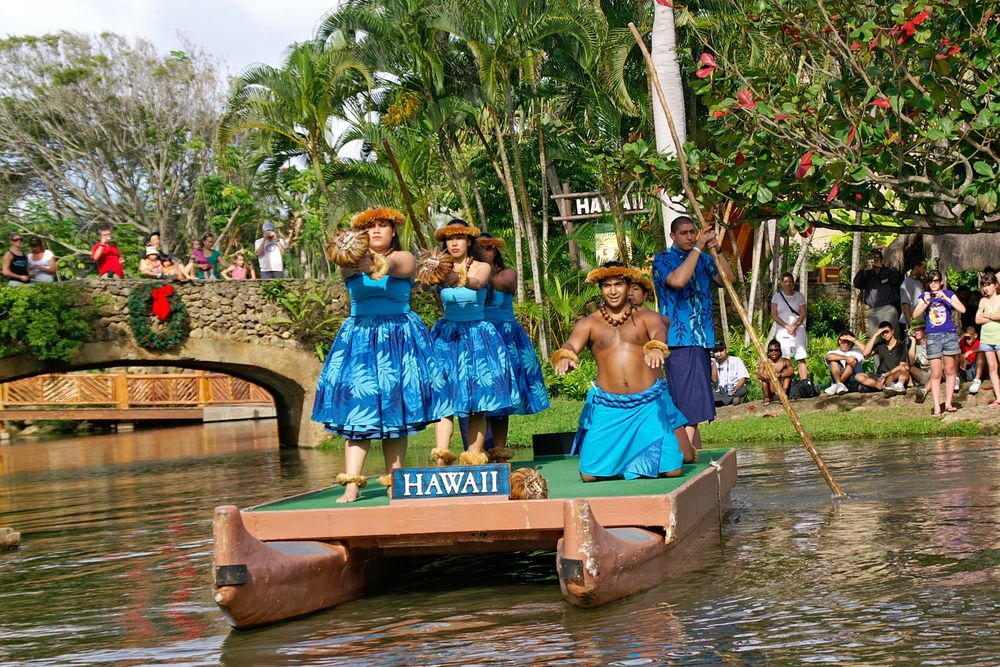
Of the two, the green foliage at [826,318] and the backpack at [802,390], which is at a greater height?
the green foliage at [826,318]

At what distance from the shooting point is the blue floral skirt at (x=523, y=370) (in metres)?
7.89

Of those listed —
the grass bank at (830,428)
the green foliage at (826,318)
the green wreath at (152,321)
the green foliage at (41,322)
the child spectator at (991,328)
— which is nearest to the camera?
the grass bank at (830,428)

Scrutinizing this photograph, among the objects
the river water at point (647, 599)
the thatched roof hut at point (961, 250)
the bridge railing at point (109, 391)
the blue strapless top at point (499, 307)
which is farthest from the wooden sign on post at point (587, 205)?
the blue strapless top at point (499, 307)

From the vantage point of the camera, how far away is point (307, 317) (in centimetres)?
1959

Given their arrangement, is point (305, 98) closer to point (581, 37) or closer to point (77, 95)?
point (581, 37)

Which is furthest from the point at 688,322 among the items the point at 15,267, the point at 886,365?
the point at 15,267

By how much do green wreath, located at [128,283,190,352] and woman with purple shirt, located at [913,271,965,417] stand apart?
10333mm

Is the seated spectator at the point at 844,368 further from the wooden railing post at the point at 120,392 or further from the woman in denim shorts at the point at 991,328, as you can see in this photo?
the wooden railing post at the point at 120,392

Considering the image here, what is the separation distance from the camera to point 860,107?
30.2ft

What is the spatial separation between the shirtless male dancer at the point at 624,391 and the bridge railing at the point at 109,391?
956 inches

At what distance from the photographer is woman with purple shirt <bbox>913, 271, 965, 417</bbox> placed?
13.0 m

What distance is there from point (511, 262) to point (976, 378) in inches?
380

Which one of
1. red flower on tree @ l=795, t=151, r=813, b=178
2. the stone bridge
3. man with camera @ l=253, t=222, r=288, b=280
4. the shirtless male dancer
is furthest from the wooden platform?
the shirtless male dancer

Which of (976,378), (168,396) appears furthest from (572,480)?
(168,396)
